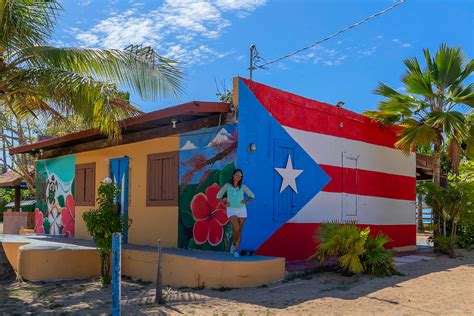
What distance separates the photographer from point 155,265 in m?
9.18

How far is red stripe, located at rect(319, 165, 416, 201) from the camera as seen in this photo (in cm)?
1124

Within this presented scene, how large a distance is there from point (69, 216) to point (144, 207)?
3972 mm

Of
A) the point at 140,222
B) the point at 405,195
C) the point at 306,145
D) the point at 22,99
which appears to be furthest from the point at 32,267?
the point at 405,195

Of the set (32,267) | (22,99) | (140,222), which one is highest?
(22,99)

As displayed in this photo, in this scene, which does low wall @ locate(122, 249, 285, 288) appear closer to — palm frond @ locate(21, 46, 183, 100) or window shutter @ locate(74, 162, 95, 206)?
palm frond @ locate(21, 46, 183, 100)

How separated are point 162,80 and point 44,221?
8.24 metres

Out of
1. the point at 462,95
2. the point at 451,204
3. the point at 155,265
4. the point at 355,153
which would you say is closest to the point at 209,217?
the point at 155,265

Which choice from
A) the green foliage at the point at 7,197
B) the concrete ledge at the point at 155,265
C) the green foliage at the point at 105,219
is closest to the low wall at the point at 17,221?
the concrete ledge at the point at 155,265

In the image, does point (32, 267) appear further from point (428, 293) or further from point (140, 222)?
point (428, 293)

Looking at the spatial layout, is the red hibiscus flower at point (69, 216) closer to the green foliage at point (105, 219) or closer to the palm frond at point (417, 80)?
the green foliage at point (105, 219)

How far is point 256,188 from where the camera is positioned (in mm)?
9195

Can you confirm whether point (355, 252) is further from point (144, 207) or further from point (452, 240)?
point (144, 207)

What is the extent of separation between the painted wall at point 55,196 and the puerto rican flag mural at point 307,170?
6923 millimetres

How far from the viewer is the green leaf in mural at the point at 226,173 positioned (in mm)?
9164
